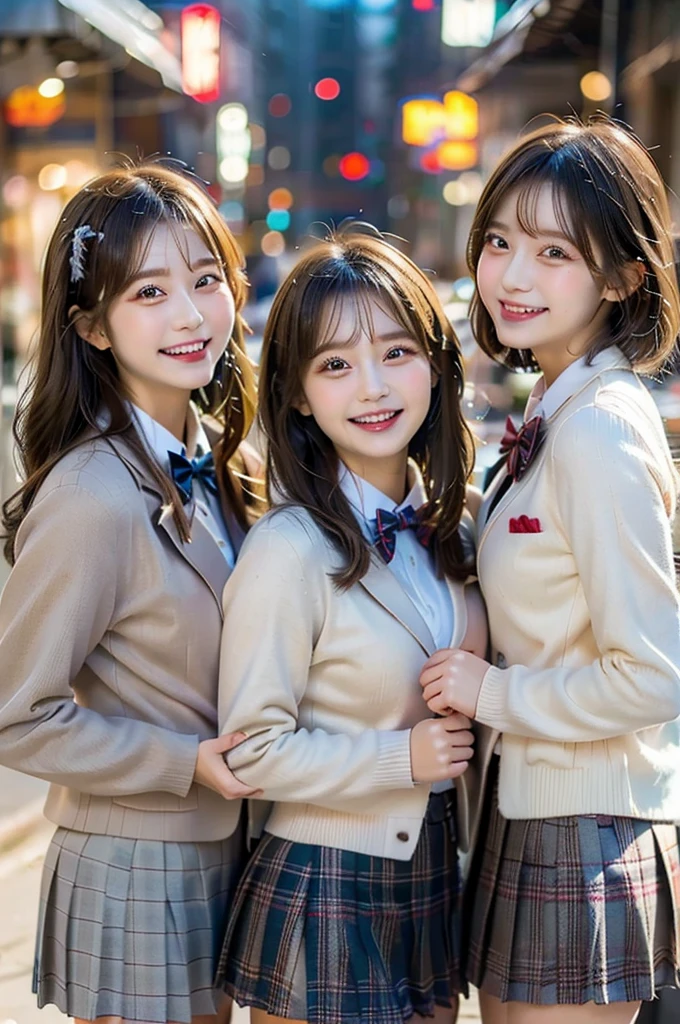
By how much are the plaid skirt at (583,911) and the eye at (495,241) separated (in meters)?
0.94

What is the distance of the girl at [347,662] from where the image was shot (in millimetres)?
1821

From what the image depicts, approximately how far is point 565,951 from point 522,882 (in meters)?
0.12

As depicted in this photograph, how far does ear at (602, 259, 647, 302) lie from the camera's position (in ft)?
6.16

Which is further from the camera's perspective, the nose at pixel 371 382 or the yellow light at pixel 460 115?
the yellow light at pixel 460 115

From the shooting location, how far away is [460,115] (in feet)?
51.4

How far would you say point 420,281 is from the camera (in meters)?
2.06

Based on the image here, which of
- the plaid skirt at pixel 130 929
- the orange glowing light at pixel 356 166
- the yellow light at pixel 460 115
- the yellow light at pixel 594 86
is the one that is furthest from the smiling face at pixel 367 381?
the orange glowing light at pixel 356 166

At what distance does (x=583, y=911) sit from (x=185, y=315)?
1.15m

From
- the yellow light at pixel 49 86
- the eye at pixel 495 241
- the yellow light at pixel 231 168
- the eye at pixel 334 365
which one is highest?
→ the yellow light at pixel 231 168

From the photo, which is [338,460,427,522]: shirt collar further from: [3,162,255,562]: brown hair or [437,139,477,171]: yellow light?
[437,139,477,171]: yellow light

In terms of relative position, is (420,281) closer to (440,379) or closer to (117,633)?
(440,379)

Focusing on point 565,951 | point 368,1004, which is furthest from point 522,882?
point 368,1004

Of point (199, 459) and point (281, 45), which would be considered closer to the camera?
point (199, 459)

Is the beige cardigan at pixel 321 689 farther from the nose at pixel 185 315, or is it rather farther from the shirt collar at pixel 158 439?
the nose at pixel 185 315
